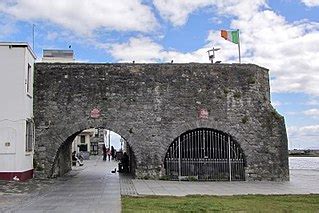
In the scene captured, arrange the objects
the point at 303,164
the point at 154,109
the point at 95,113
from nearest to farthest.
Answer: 1. the point at 95,113
2. the point at 154,109
3. the point at 303,164

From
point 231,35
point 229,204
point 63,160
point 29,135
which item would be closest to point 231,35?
point 231,35

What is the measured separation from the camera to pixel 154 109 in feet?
65.3

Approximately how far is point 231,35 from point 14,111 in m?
11.1

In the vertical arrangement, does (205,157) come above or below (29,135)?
below

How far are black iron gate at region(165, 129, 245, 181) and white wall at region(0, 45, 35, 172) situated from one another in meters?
6.34

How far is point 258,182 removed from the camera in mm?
19281

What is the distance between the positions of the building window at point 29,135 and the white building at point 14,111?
23cm

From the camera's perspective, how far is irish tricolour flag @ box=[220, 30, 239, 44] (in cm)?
2230

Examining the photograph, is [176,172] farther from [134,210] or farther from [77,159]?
[77,159]

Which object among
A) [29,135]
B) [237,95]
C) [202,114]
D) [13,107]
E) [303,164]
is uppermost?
[237,95]

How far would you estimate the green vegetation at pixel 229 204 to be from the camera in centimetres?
1023

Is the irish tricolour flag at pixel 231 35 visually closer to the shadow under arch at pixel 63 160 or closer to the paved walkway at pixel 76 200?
the shadow under arch at pixel 63 160

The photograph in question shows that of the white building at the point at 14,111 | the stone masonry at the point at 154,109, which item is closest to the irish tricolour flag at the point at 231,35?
the stone masonry at the point at 154,109

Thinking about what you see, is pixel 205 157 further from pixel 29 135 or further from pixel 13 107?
pixel 13 107
